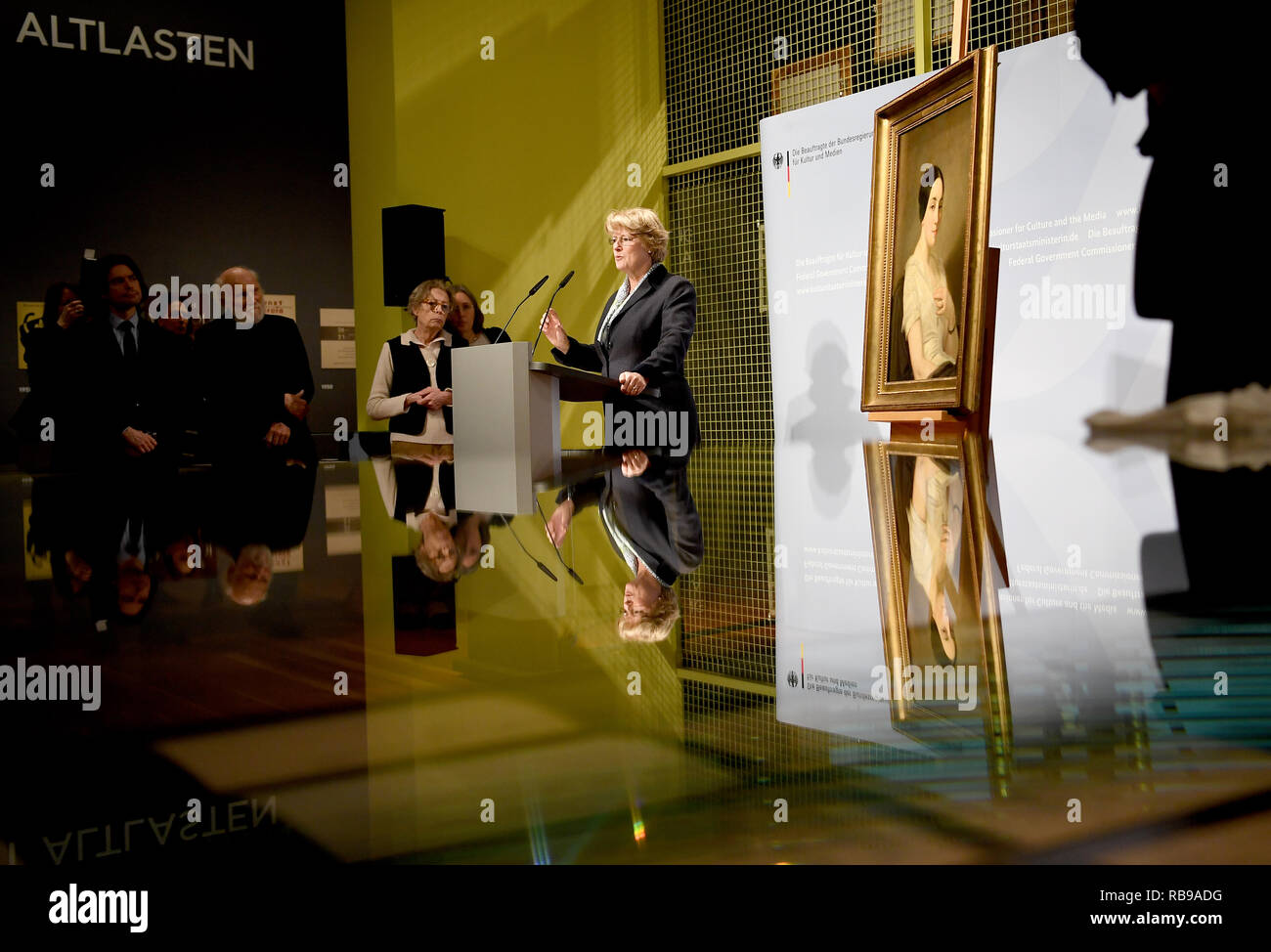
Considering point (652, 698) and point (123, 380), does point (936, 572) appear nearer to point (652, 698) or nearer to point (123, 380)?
point (652, 698)

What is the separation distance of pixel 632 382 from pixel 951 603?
279cm

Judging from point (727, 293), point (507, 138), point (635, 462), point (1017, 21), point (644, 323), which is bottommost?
point (635, 462)

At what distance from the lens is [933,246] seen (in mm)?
4301

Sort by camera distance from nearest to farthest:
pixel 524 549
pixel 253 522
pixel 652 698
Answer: pixel 652 698
pixel 524 549
pixel 253 522

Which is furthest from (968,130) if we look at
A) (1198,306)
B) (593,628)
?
(593,628)

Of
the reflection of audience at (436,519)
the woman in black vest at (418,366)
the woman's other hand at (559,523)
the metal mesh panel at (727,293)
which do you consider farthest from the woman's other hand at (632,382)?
the metal mesh panel at (727,293)

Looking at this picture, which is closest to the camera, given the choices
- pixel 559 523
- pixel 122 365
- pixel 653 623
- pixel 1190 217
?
pixel 653 623

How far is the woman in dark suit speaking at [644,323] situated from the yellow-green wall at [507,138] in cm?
316

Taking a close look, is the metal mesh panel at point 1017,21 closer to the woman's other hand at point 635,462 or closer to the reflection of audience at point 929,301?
the reflection of audience at point 929,301

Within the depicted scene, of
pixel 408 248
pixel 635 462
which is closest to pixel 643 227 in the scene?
pixel 635 462

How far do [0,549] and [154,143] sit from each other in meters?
5.50

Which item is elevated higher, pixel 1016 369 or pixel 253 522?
pixel 1016 369

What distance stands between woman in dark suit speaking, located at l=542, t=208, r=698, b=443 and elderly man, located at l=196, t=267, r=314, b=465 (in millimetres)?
1678
